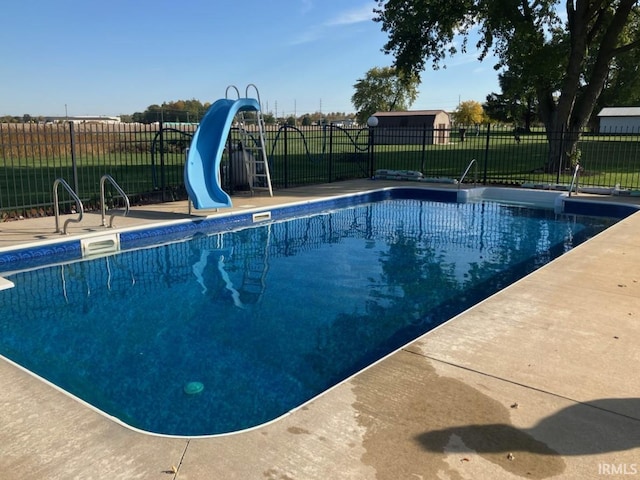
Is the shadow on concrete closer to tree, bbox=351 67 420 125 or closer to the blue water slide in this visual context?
the blue water slide

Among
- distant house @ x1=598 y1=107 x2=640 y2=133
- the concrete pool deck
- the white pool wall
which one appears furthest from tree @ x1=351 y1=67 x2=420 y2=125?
the concrete pool deck

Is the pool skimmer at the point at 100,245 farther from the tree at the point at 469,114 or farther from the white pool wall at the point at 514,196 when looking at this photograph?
the tree at the point at 469,114

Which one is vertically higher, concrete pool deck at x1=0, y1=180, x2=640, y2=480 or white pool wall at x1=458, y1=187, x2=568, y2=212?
white pool wall at x1=458, y1=187, x2=568, y2=212

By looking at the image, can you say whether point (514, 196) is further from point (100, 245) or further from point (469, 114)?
point (469, 114)

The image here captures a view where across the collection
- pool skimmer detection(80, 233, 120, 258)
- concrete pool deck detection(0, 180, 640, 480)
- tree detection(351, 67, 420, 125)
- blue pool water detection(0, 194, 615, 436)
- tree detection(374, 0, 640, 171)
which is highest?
tree detection(351, 67, 420, 125)

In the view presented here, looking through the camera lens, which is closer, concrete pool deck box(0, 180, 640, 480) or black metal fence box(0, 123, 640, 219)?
concrete pool deck box(0, 180, 640, 480)

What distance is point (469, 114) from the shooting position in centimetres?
7825

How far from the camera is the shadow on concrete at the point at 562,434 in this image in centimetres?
264

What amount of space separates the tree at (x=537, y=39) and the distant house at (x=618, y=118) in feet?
127

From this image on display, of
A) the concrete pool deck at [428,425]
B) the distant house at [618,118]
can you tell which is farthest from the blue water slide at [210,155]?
the distant house at [618,118]

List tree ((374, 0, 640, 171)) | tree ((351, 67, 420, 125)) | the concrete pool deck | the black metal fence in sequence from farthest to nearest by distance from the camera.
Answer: tree ((351, 67, 420, 125))
tree ((374, 0, 640, 171))
the black metal fence
the concrete pool deck

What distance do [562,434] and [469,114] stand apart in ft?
264

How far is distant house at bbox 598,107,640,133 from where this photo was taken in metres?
53.5

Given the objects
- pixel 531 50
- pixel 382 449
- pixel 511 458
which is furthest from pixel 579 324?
pixel 531 50
